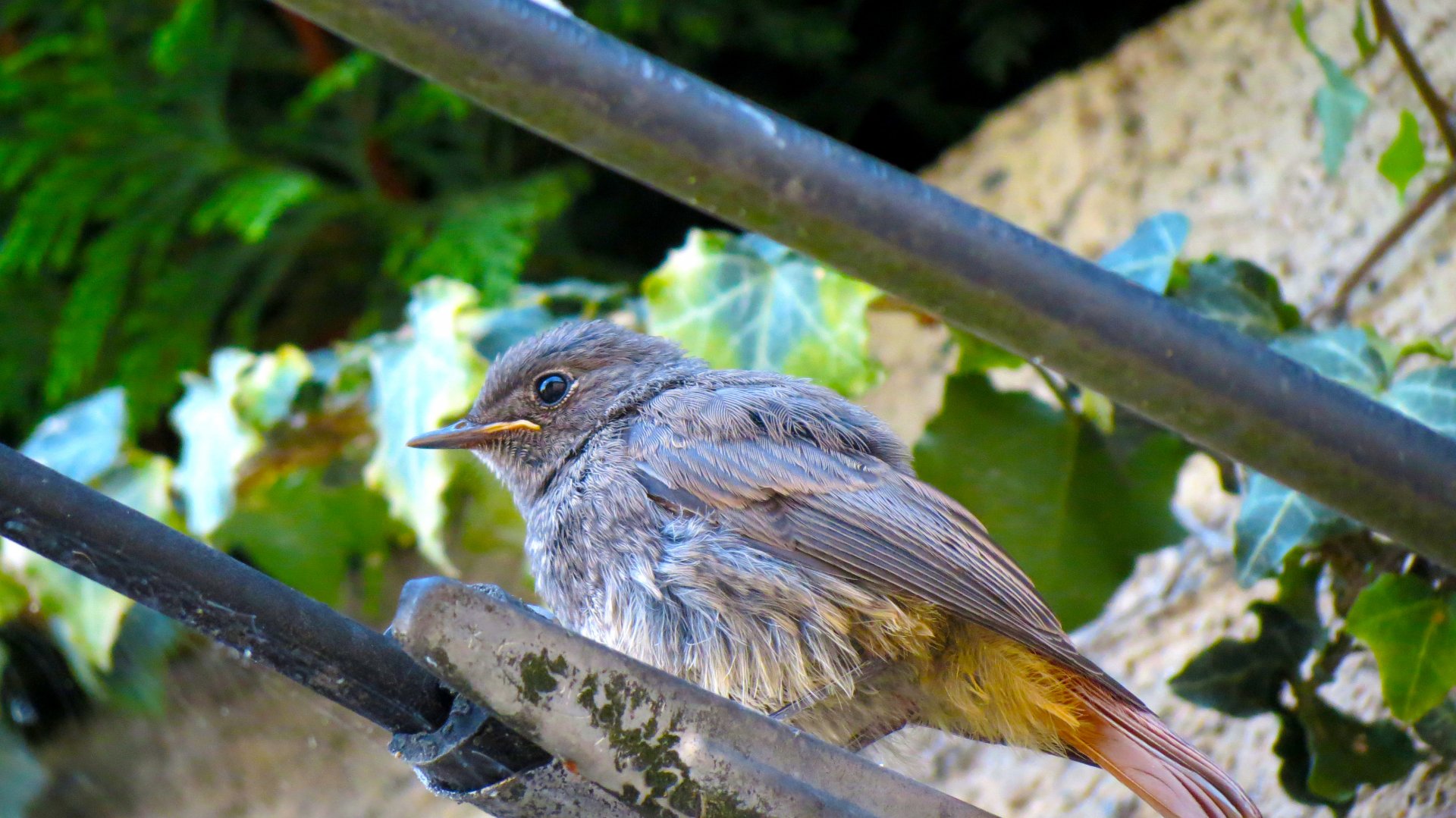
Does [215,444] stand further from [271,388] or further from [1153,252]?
[1153,252]

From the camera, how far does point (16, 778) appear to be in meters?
4.32

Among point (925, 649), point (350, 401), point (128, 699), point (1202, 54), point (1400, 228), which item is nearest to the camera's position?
point (925, 649)

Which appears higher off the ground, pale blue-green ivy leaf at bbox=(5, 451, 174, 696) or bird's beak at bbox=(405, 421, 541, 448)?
bird's beak at bbox=(405, 421, 541, 448)

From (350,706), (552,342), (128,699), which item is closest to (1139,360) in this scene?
(350,706)

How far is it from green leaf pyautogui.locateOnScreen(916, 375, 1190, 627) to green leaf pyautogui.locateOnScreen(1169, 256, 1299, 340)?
1.02 feet

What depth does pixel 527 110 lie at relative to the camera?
1.61 metres

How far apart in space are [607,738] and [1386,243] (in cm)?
288

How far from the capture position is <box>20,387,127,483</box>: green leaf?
12.8ft

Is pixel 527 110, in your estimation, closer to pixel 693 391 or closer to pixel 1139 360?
pixel 1139 360

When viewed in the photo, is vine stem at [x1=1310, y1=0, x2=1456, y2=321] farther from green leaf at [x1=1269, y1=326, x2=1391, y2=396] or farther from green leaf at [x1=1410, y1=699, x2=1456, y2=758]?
green leaf at [x1=1410, y1=699, x2=1456, y2=758]

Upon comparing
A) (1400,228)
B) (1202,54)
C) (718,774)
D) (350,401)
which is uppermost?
(1202,54)

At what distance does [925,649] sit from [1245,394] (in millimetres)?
809

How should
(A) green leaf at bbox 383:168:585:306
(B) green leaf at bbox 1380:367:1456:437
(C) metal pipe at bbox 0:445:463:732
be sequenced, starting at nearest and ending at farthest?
(C) metal pipe at bbox 0:445:463:732 < (B) green leaf at bbox 1380:367:1456:437 < (A) green leaf at bbox 383:168:585:306

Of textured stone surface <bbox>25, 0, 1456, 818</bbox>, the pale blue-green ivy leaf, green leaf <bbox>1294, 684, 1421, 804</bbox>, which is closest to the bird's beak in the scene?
the pale blue-green ivy leaf
